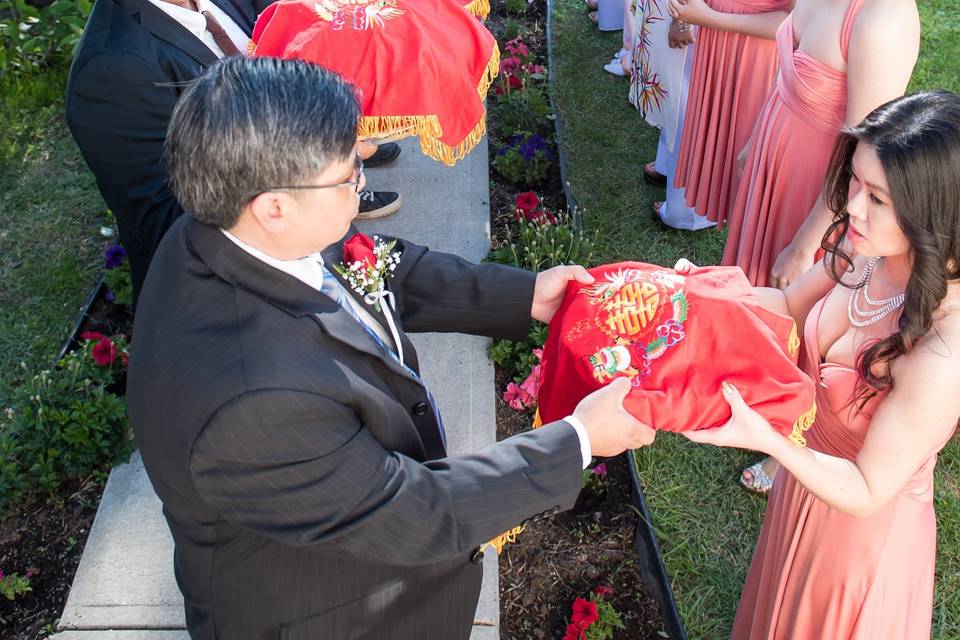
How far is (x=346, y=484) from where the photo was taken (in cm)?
178

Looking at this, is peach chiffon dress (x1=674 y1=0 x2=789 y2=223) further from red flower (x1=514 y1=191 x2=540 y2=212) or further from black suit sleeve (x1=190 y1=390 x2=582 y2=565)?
black suit sleeve (x1=190 y1=390 x2=582 y2=565)

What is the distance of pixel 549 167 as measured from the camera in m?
5.77

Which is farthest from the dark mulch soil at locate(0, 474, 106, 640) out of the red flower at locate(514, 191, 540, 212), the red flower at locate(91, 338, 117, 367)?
the red flower at locate(514, 191, 540, 212)

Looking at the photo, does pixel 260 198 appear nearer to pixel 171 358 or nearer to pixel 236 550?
pixel 171 358

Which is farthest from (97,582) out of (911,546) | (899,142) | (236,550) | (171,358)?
(899,142)

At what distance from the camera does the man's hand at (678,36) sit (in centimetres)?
473

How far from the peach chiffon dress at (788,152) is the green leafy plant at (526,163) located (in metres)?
2.03

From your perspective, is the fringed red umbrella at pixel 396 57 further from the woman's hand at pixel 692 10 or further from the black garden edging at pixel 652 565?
the black garden edging at pixel 652 565

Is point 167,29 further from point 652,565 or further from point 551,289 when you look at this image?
point 652,565

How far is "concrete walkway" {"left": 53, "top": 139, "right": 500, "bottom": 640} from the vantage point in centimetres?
329

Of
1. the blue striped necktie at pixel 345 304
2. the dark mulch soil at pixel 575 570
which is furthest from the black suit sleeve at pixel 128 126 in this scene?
the dark mulch soil at pixel 575 570

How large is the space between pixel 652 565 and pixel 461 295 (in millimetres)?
1548

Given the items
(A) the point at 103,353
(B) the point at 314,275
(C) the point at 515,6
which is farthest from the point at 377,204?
(B) the point at 314,275

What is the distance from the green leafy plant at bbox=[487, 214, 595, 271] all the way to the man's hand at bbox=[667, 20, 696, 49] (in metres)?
1.19
